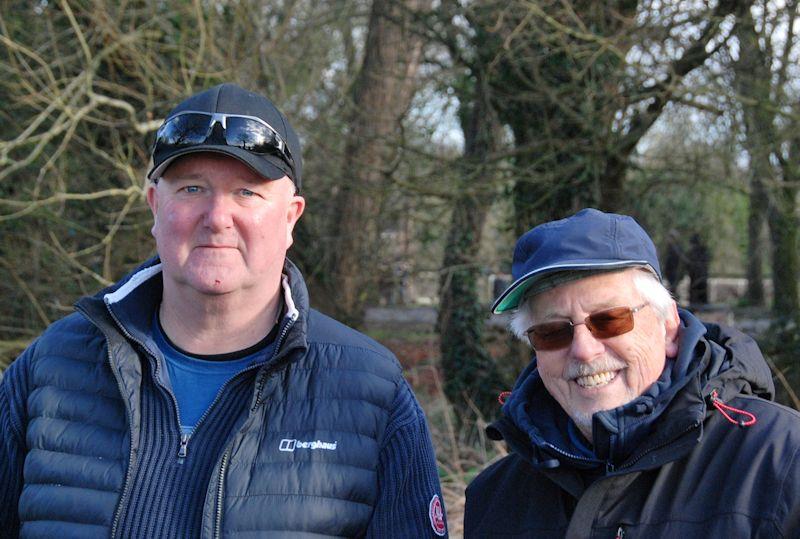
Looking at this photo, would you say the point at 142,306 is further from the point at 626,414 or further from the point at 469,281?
the point at 469,281

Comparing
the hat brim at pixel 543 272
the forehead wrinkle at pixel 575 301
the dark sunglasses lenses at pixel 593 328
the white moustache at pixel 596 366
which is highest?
the hat brim at pixel 543 272

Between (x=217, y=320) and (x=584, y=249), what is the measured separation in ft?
3.33

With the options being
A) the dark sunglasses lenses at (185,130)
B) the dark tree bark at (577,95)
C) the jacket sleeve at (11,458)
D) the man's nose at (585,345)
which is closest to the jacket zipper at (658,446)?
the man's nose at (585,345)

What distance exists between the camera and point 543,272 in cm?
220

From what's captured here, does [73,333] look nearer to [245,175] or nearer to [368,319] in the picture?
[245,175]

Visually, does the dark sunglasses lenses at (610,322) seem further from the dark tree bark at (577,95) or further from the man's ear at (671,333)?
the dark tree bark at (577,95)

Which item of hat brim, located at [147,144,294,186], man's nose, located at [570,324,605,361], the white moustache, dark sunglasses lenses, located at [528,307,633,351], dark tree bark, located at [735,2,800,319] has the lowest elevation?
the white moustache

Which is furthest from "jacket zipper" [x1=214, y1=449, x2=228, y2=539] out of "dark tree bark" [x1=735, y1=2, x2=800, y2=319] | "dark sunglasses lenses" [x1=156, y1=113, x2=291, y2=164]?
"dark tree bark" [x1=735, y1=2, x2=800, y2=319]

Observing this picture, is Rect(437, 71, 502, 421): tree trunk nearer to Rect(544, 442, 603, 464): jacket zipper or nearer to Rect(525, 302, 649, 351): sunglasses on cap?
Rect(525, 302, 649, 351): sunglasses on cap

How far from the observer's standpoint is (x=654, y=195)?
8.89m

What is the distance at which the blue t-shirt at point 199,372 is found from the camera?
236 cm

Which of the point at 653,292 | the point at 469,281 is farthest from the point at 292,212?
the point at 469,281

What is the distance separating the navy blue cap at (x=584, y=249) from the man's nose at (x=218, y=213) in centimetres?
78

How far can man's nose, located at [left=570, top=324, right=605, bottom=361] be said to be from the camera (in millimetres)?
2186
